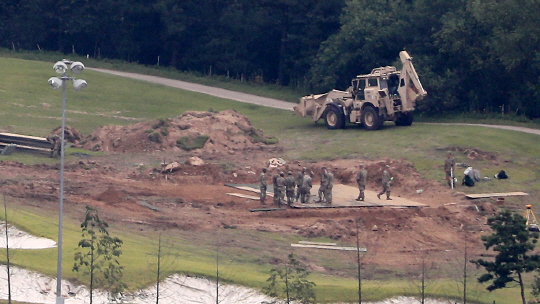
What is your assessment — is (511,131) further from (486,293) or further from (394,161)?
(486,293)

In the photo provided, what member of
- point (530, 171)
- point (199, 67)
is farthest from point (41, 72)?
point (530, 171)

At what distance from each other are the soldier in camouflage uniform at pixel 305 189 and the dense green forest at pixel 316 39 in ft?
77.1

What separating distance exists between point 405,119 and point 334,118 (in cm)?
408

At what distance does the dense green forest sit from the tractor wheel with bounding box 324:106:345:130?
8.72m

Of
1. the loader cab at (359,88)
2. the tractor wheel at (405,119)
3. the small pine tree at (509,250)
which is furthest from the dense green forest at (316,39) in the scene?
the small pine tree at (509,250)

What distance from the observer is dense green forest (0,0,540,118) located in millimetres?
53312

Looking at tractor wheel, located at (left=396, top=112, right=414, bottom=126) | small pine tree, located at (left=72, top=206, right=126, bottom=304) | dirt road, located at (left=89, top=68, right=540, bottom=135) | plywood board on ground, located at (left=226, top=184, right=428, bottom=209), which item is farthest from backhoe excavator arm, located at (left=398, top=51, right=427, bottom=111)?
small pine tree, located at (left=72, top=206, right=126, bottom=304)

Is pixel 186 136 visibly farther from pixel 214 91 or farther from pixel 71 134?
pixel 214 91

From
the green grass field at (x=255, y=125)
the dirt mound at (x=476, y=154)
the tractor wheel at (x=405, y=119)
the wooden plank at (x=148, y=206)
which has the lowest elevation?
the wooden plank at (x=148, y=206)

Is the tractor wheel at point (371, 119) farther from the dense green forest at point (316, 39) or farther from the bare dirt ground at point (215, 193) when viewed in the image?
the dense green forest at point (316, 39)

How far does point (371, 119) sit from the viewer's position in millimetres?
45719

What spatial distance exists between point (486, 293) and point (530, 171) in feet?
→ 57.6

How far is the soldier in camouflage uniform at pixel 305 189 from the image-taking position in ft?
104

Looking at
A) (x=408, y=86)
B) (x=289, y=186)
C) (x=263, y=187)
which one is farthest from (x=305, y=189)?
(x=408, y=86)
